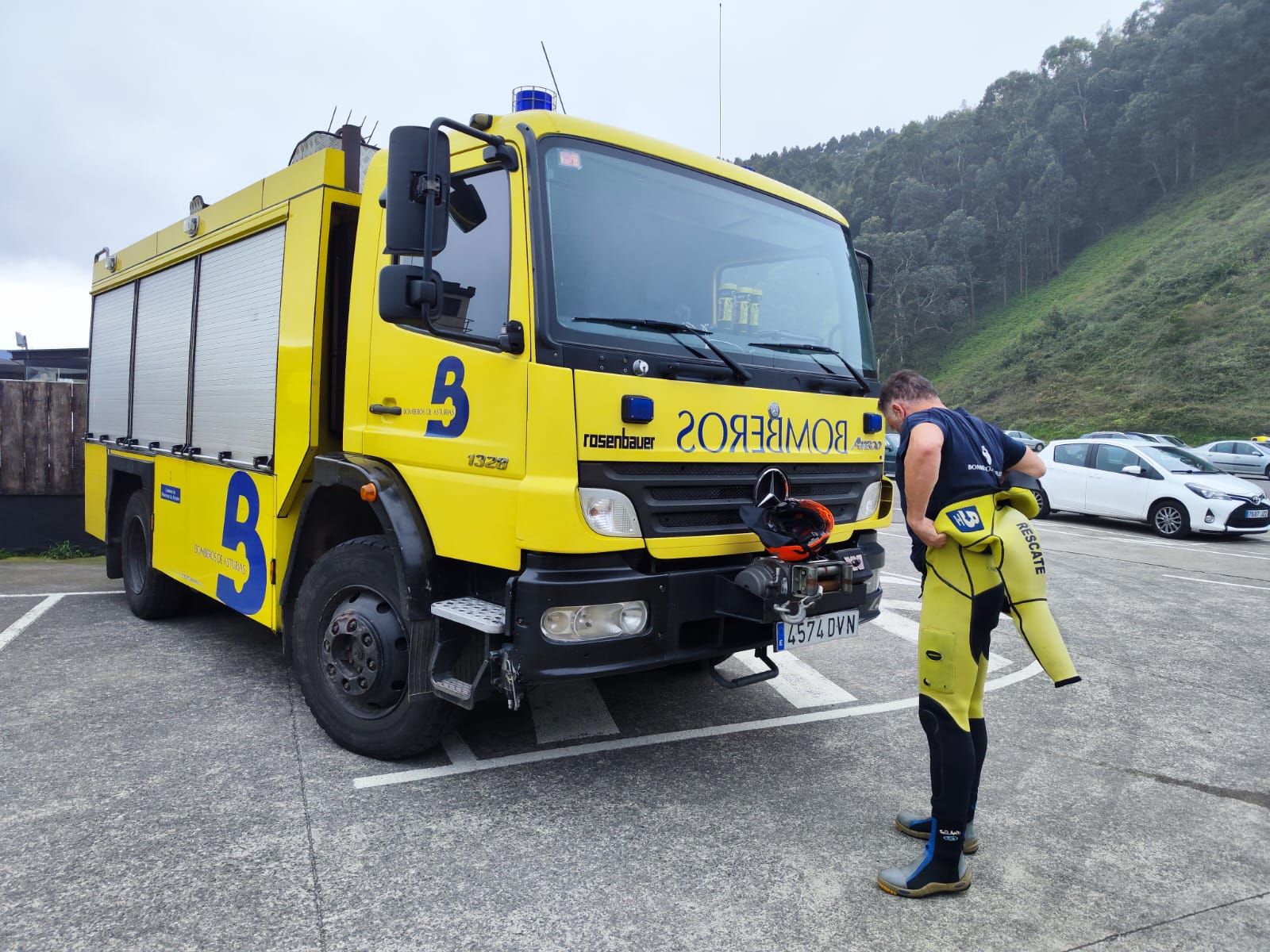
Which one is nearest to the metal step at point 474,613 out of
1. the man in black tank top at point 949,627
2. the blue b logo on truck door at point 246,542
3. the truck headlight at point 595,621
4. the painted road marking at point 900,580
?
the truck headlight at point 595,621

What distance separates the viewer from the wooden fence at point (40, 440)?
9995 millimetres

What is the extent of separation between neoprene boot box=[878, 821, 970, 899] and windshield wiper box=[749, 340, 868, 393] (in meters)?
2.01

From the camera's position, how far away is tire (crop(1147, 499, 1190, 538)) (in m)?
12.9

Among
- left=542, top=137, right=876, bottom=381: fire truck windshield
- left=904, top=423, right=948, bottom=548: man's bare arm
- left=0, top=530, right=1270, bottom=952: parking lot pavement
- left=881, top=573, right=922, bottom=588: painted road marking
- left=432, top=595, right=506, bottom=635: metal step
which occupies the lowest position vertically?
left=0, top=530, right=1270, bottom=952: parking lot pavement

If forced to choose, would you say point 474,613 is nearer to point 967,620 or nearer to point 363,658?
point 363,658

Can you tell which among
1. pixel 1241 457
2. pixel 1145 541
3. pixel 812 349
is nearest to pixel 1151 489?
pixel 1145 541

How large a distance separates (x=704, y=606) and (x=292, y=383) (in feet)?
7.80

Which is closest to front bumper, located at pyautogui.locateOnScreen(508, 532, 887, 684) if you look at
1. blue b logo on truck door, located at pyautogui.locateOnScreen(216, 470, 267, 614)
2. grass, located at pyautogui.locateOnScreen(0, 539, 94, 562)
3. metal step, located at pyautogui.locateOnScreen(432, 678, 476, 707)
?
metal step, located at pyautogui.locateOnScreen(432, 678, 476, 707)

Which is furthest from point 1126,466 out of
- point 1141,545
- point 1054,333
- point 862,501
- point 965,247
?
point 965,247

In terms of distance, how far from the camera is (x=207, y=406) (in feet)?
17.6

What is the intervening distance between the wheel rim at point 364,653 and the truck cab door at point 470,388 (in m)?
0.55

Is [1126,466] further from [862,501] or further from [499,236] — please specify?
[499,236]

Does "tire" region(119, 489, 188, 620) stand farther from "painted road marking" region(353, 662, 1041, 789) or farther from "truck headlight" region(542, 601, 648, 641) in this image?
"truck headlight" region(542, 601, 648, 641)

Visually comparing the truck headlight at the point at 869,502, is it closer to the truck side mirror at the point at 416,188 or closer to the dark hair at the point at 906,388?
the dark hair at the point at 906,388
